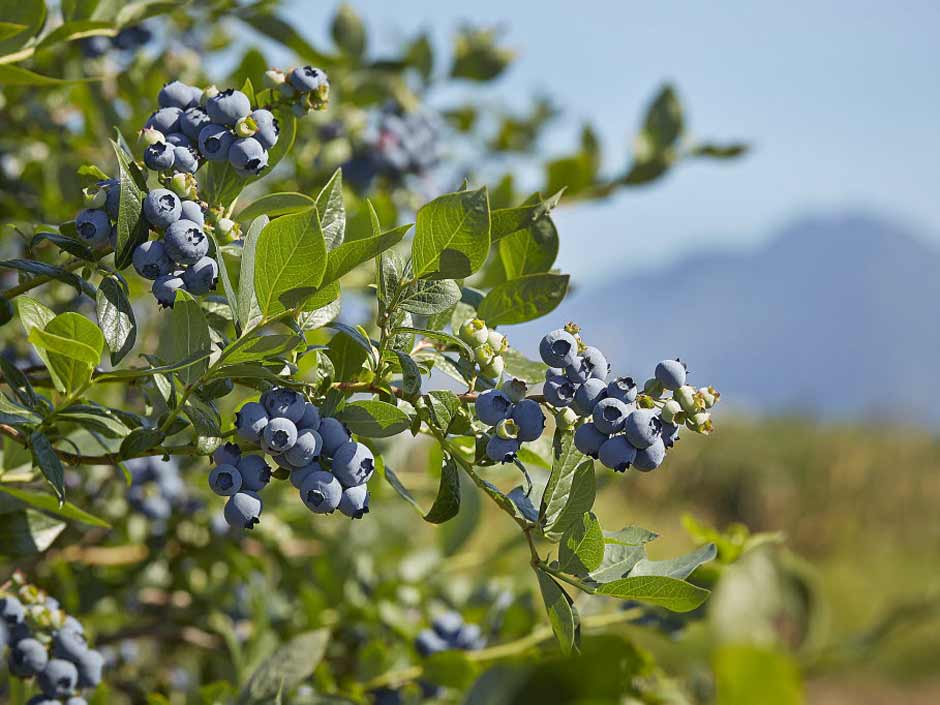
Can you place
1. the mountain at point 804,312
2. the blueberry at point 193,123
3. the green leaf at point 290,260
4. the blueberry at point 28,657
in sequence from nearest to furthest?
the green leaf at point 290,260, the blueberry at point 193,123, the blueberry at point 28,657, the mountain at point 804,312

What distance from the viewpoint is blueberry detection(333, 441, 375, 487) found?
65 cm

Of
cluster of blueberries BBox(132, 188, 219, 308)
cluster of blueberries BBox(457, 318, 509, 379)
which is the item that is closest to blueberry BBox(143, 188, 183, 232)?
cluster of blueberries BBox(132, 188, 219, 308)

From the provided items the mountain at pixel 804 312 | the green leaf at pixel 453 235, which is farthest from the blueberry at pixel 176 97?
the mountain at pixel 804 312

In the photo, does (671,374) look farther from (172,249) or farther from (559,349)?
(172,249)

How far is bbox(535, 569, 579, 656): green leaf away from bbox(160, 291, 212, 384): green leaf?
0.30 metres

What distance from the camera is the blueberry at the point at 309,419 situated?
651mm

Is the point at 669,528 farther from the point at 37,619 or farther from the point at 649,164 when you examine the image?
the point at 37,619

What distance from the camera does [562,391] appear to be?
0.67 meters

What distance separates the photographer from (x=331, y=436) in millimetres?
660

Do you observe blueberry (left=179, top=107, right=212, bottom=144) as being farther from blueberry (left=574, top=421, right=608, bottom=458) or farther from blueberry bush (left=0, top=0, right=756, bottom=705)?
blueberry (left=574, top=421, right=608, bottom=458)

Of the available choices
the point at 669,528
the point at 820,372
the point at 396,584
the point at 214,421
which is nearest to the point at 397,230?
the point at 214,421

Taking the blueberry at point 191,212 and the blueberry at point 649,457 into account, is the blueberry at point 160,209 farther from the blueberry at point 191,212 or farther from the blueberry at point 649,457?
the blueberry at point 649,457


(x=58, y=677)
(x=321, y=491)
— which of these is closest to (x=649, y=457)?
(x=321, y=491)

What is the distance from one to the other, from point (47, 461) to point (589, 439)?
409 mm
